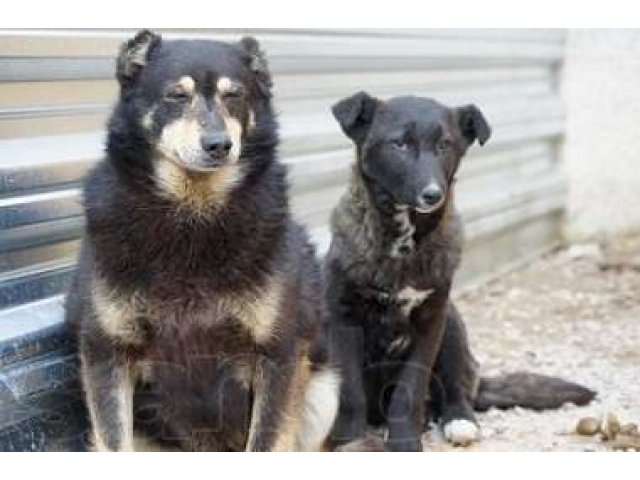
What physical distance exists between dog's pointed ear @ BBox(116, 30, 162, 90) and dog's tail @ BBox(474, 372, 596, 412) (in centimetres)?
195

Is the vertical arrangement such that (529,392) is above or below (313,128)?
below

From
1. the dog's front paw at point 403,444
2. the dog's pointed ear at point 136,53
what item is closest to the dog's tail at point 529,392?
the dog's front paw at point 403,444

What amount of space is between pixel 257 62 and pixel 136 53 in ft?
1.13

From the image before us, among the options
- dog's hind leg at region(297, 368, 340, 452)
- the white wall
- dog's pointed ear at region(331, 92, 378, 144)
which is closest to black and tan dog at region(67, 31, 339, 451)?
dog's hind leg at region(297, 368, 340, 452)

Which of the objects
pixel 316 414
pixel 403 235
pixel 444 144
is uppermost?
pixel 444 144

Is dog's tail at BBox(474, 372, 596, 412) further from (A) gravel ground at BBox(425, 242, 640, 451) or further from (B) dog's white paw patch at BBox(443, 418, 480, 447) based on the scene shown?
(B) dog's white paw patch at BBox(443, 418, 480, 447)

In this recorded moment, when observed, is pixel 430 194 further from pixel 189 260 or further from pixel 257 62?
pixel 189 260

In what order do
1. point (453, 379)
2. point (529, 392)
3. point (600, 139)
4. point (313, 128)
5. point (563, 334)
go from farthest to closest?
point (600, 139) → point (563, 334) → point (313, 128) → point (529, 392) → point (453, 379)

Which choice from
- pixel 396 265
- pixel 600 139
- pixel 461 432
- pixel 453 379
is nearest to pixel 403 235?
pixel 396 265

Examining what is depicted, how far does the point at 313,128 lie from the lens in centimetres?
533

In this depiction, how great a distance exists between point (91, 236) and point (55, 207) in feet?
1.45

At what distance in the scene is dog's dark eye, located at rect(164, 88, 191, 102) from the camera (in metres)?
3.42

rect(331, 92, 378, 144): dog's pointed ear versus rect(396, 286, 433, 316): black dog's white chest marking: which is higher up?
rect(331, 92, 378, 144): dog's pointed ear
